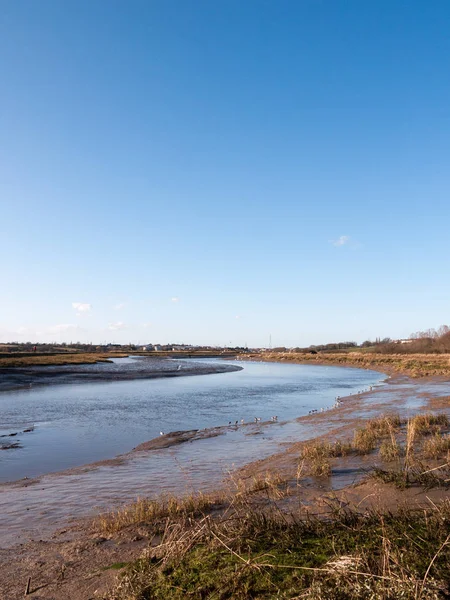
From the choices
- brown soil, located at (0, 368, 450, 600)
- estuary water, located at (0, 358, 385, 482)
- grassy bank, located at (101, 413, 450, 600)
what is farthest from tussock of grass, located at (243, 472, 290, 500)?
estuary water, located at (0, 358, 385, 482)

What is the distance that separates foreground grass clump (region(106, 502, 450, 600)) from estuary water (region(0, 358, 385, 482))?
28.3ft

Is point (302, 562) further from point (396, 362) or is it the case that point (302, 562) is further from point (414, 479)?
point (396, 362)

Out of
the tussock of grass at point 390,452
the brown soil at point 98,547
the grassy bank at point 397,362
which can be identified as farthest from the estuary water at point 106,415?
the grassy bank at point 397,362

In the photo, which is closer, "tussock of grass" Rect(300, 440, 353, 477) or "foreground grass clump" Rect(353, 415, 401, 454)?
"tussock of grass" Rect(300, 440, 353, 477)

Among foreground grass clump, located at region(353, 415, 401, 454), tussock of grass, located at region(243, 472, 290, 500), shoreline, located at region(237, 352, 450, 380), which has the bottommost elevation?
shoreline, located at region(237, 352, 450, 380)

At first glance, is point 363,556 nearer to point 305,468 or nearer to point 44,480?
point 305,468

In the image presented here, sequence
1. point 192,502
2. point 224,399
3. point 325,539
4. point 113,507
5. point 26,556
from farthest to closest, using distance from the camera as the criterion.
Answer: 1. point 224,399
2. point 113,507
3. point 192,502
4. point 26,556
5. point 325,539

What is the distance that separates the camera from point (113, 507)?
8.20 metres

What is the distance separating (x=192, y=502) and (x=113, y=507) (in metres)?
2.10

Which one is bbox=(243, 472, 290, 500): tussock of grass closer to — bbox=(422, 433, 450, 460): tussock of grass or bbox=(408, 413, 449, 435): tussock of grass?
bbox=(422, 433, 450, 460): tussock of grass

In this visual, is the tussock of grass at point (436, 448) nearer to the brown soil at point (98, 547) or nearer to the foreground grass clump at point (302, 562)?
the brown soil at point (98, 547)

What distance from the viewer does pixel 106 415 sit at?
22.0m

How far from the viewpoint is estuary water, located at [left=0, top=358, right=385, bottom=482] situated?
542 inches

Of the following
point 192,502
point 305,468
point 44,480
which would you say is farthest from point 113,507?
point 305,468
